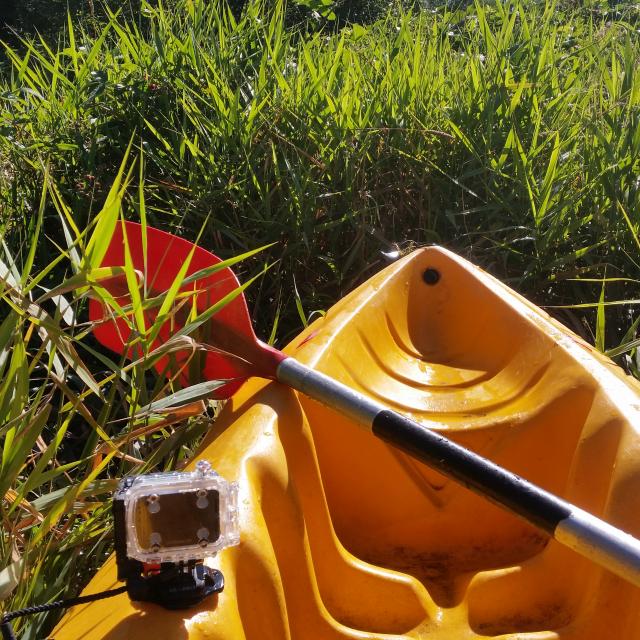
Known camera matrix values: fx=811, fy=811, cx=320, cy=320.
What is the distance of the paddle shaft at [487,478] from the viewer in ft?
3.84

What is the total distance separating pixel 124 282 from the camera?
171 cm

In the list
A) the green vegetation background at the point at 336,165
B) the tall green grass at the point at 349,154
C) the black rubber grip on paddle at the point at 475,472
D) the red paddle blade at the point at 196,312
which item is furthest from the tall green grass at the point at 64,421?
the tall green grass at the point at 349,154

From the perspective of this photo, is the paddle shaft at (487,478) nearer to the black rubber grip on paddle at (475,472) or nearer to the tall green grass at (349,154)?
the black rubber grip on paddle at (475,472)

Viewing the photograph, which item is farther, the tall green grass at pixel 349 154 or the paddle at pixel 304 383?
the tall green grass at pixel 349 154

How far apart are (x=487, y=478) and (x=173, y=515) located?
21.6 inches

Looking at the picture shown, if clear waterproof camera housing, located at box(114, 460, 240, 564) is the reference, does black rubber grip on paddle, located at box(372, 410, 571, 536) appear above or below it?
below

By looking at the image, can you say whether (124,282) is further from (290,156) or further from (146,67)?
(146,67)

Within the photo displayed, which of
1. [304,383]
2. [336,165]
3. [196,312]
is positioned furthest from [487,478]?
[336,165]

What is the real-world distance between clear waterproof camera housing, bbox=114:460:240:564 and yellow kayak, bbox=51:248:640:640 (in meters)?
0.11

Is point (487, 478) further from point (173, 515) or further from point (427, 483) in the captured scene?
point (173, 515)

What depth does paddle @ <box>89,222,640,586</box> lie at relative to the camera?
1.20m

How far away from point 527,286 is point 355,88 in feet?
2.91

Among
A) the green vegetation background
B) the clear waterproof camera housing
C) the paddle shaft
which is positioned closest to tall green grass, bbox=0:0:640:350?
the green vegetation background

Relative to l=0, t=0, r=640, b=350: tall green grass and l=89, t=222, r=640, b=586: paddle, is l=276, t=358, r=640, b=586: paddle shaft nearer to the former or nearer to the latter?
l=89, t=222, r=640, b=586: paddle
